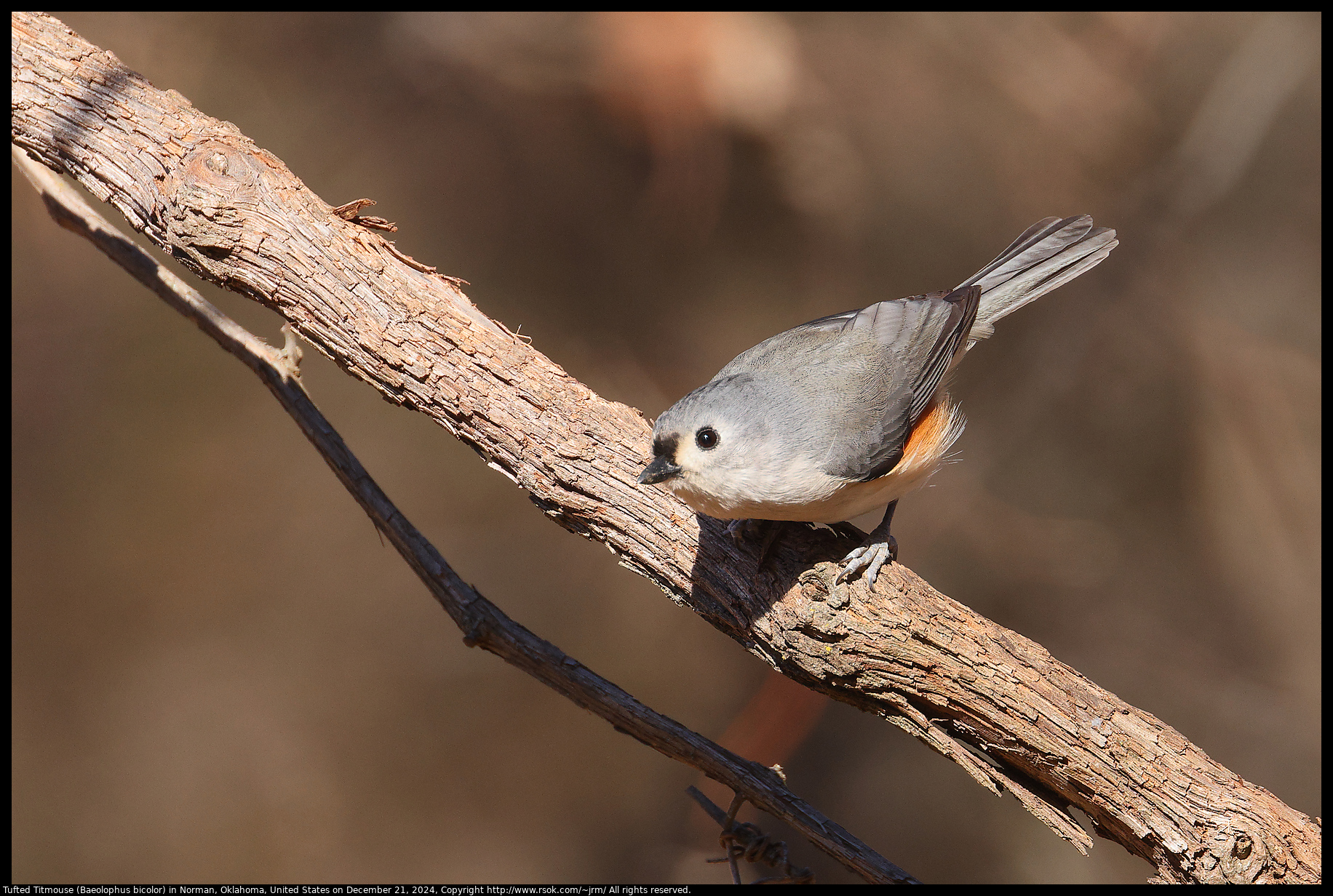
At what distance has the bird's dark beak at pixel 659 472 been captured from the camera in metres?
2.24

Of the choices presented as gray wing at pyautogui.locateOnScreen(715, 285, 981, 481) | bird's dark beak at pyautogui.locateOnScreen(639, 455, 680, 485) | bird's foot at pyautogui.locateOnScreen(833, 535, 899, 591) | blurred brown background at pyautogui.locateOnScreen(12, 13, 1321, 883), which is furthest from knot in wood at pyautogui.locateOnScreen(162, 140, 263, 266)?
blurred brown background at pyautogui.locateOnScreen(12, 13, 1321, 883)

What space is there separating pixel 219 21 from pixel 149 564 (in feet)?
10.9

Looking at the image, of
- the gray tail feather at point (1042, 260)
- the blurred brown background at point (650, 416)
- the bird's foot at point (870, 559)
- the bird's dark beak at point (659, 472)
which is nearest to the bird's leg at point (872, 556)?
the bird's foot at point (870, 559)

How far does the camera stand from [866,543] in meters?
2.49

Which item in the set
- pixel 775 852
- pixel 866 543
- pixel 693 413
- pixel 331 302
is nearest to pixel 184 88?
pixel 331 302

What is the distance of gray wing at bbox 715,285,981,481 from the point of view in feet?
8.15

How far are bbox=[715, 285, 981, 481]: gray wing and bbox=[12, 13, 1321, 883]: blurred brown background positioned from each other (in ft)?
9.90

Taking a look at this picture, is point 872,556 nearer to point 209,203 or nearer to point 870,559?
point 870,559

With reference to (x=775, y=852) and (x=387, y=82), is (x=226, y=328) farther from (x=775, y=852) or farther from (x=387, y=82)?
(x=387, y=82)

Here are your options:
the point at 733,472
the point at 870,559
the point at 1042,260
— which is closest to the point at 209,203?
the point at 733,472

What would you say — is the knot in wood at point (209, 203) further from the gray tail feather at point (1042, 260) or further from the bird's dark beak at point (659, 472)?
the gray tail feather at point (1042, 260)

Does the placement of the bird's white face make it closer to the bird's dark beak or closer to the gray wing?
the bird's dark beak

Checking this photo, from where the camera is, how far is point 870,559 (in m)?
2.40

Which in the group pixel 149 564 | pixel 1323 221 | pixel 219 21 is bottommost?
pixel 149 564
